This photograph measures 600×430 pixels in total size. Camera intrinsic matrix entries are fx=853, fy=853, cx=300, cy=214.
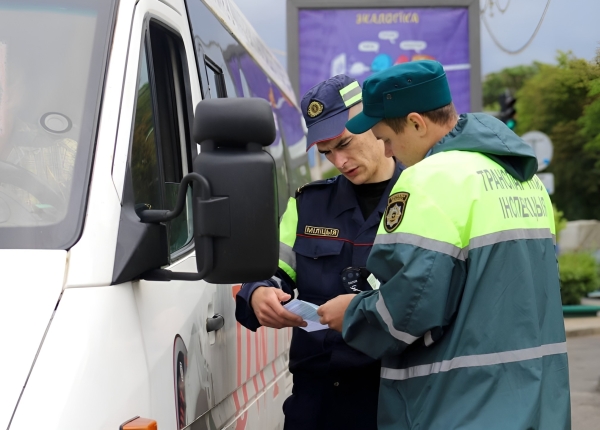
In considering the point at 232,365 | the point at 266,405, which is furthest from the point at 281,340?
the point at 232,365

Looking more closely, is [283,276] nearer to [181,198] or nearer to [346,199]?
[346,199]

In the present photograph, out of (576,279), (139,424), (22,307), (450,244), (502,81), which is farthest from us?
(502,81)

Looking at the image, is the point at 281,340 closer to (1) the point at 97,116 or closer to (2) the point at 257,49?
(2) the point at 257,49

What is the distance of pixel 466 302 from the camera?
7.18ft

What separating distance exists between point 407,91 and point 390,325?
2.21 feet

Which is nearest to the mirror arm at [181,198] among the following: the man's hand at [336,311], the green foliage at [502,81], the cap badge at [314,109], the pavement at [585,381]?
the man's hand at [336,311]

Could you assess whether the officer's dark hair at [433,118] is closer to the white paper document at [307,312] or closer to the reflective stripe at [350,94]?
the white paper document at [307,312]

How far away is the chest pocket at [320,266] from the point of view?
3.11 m

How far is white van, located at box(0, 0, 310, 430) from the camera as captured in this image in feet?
5.78

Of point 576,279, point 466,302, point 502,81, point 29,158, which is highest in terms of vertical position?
point 502,81

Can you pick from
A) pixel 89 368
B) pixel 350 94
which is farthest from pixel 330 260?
pixel 89 368

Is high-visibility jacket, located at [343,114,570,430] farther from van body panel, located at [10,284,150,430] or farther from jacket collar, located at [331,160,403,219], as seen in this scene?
jacket collar, located at [331,160,403,219]

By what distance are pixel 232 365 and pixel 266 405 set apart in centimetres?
87

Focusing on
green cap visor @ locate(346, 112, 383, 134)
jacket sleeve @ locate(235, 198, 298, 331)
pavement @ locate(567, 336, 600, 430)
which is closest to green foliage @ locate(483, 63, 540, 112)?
pavement @ locate(567, 336, 600, 430)
